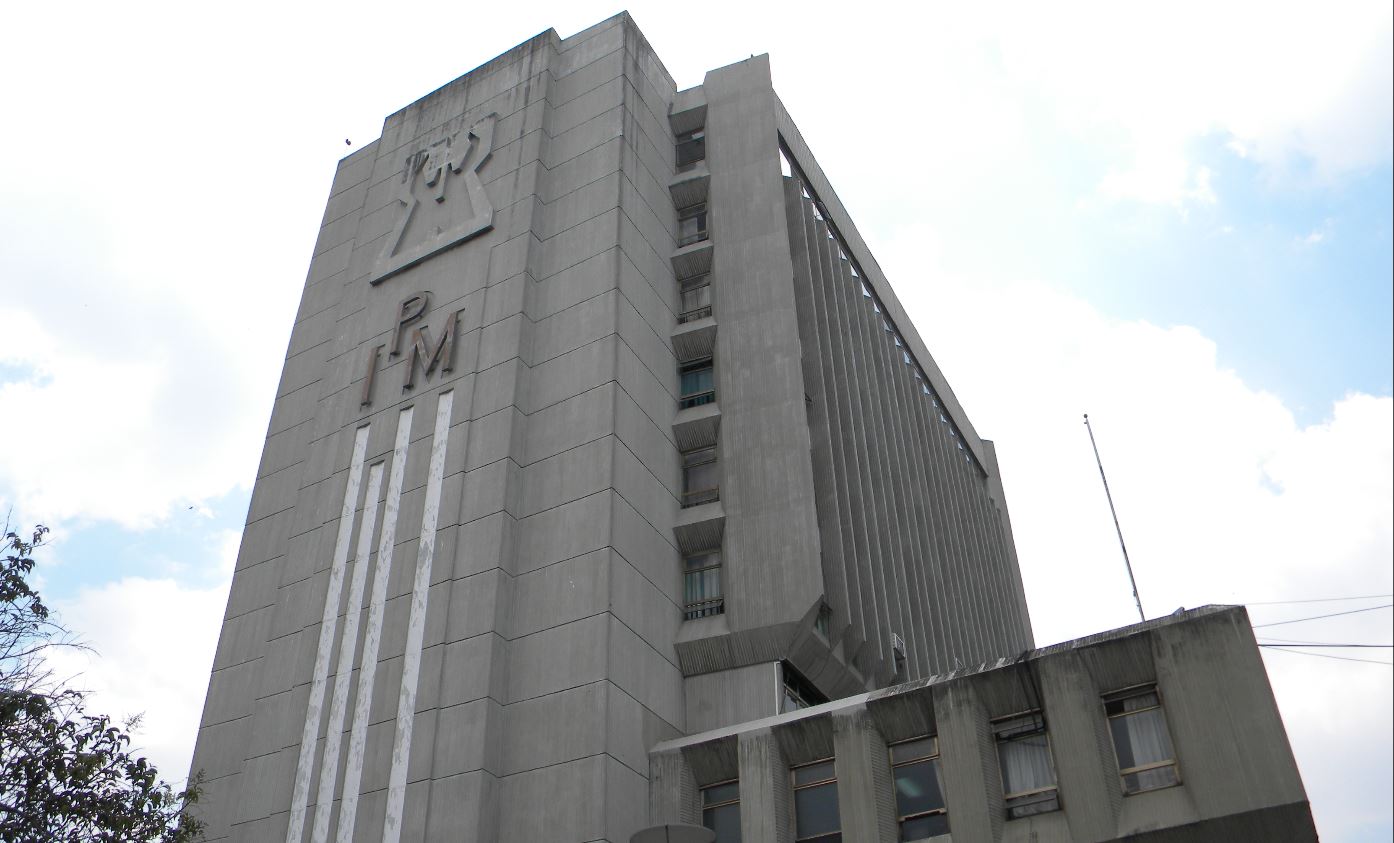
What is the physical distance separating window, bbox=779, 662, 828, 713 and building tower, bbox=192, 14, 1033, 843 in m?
0.17

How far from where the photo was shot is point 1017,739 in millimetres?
31031

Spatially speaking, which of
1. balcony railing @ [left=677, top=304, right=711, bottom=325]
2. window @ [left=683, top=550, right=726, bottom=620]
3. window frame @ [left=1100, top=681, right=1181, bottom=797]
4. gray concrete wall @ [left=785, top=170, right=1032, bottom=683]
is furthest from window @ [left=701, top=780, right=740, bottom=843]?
balcony railing @ [left=677, top=304, right=711, bottom=325]

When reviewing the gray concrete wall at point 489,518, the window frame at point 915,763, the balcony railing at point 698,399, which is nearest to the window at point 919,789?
the window frame at point 915,763

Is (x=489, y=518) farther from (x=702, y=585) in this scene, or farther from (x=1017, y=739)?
(x=1017, y=739)

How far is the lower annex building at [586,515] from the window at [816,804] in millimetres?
81

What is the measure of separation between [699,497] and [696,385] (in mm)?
5729

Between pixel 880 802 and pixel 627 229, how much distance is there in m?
25.4

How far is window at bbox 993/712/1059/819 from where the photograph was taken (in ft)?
98.4

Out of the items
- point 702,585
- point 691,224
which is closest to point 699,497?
point 702,585

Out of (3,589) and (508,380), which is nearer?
(3,589)

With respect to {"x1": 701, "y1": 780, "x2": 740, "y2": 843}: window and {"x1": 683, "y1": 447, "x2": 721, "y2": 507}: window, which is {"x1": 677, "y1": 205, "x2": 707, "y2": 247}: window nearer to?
{"x1": 683, "y1": 447, "x2": 721, "y2": 507}: window

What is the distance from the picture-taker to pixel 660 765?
35719mm

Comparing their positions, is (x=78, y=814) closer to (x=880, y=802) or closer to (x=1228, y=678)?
(x=880, y=802)

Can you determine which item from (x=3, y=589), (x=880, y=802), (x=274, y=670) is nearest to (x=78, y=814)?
(x=3, y=589)
